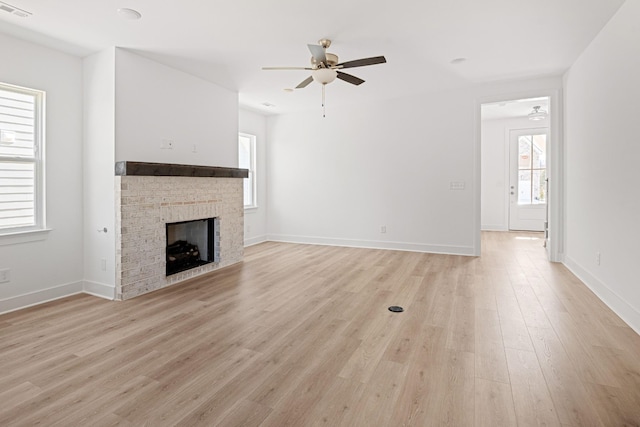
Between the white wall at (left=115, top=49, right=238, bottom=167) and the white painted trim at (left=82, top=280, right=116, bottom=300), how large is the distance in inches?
56.2

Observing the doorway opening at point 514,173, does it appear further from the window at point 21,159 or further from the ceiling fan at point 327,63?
the window at point 21,159

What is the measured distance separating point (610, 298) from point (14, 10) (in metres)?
5.90

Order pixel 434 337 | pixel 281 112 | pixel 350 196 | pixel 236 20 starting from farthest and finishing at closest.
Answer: pixel 281 112, pixel 350 196, pixel 236 20, pixel 434 337

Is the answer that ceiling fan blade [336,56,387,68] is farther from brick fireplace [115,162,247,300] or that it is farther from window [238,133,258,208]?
window [238,133,258,208]

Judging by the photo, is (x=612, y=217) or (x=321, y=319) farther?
(x=612, y=217)

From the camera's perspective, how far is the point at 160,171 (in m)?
3.90

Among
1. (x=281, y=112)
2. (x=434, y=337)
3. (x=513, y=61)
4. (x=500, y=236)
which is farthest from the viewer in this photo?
(x=500, y=236)

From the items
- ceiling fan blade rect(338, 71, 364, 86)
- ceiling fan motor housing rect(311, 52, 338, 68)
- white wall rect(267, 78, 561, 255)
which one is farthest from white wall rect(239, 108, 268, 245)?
ceiling fan motor housing rect(311, 52, 338, 68)

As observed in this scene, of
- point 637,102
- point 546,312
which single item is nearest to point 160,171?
point 546,312

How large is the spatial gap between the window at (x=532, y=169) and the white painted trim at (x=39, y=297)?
30.4 feet

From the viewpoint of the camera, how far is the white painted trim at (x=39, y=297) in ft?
10.8

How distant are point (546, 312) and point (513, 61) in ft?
10.3

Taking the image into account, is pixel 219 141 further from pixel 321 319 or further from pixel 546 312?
pixel 546 312

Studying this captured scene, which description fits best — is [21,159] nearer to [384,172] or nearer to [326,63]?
[326,63]
